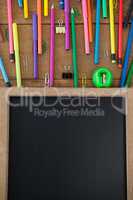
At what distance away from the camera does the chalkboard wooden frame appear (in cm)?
82

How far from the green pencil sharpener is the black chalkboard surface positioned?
8cm

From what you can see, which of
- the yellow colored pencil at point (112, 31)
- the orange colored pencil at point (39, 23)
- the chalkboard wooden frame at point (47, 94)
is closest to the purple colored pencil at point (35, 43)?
the orange colored pencil at point (39, 23)

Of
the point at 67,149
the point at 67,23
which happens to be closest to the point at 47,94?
the point at 67,149

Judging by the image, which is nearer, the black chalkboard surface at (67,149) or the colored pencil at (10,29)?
the black chalkboard surface at (67,149)

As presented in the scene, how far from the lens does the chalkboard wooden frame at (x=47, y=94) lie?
0.82 m

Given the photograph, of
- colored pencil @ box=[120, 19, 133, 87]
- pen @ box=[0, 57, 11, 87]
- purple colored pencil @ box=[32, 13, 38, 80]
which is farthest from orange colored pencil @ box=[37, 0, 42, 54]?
colored pencil @ box=[120, 19, 133, 87]

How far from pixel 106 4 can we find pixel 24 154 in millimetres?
511

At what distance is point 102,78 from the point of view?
0.94 metres

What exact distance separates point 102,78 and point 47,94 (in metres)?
0.18

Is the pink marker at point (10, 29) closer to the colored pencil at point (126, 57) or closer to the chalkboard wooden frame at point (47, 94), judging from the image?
the chalkboard wooden frame at point (47, 94)

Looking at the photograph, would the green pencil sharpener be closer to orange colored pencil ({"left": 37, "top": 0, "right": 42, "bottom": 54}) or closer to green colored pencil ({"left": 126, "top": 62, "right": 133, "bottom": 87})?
green colored pencil ({"left": 126, "top": 62, "right": 133, "bottom": 87})

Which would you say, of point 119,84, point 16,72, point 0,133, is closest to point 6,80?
point 16,72

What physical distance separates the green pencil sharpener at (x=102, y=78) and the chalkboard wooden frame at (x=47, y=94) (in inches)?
2.8

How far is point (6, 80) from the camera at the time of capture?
3.14ft
